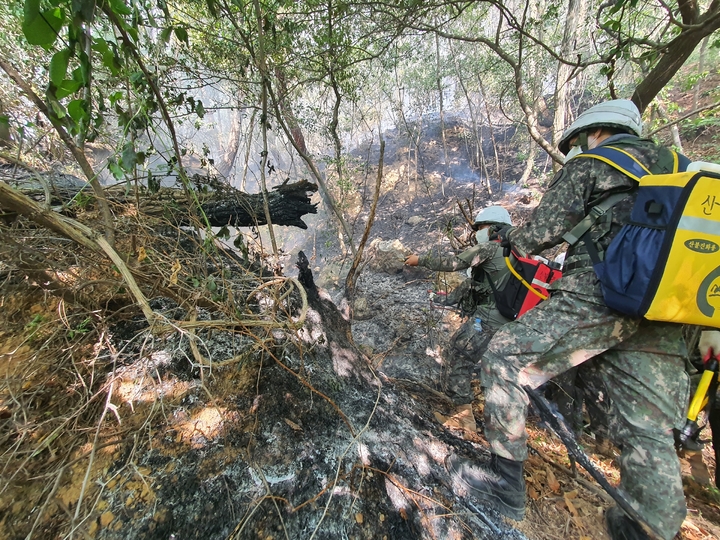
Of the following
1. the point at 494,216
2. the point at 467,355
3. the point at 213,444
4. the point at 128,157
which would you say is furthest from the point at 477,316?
the point at 128,157

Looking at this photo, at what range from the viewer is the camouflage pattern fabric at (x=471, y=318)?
3.01 m

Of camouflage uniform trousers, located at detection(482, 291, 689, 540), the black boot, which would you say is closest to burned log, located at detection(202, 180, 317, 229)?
camouflage uniform trousers, located at detection(482, 291, 689, 540)

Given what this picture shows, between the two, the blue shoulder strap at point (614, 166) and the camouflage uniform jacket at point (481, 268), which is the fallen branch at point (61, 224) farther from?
the camouflage uniform jacket at point (481, 268)

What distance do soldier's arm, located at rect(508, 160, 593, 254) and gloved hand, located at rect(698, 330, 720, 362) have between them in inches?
35.9

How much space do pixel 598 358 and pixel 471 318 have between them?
6.82ft

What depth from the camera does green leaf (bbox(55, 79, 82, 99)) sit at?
2.90 feet

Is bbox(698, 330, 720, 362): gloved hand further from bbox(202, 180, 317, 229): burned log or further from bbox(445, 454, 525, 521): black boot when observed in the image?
bbox(202, 180, 317, 229): burned log

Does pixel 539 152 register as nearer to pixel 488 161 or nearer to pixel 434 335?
pixel 488 161

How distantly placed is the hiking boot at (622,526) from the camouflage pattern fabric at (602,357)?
0.10 metres

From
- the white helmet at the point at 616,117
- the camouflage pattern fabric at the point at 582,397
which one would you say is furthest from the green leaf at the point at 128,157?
the camouflage pattern fabric at the point at 582,397

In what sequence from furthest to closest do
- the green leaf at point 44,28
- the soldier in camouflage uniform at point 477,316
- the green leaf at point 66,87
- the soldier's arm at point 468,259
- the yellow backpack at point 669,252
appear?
the soldier in camouflage uniform at point 477,316, the soldier's arm at point 468,259, the yellow backpack at point 669,252, the green leaf at point 66,87, the green leaf at point 44,28

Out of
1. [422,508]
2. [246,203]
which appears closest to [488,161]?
[246,203]

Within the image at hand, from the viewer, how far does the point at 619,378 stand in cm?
169

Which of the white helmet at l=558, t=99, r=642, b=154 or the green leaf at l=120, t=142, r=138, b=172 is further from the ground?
the white helmet at l=558, t=99, r=642, b=154
